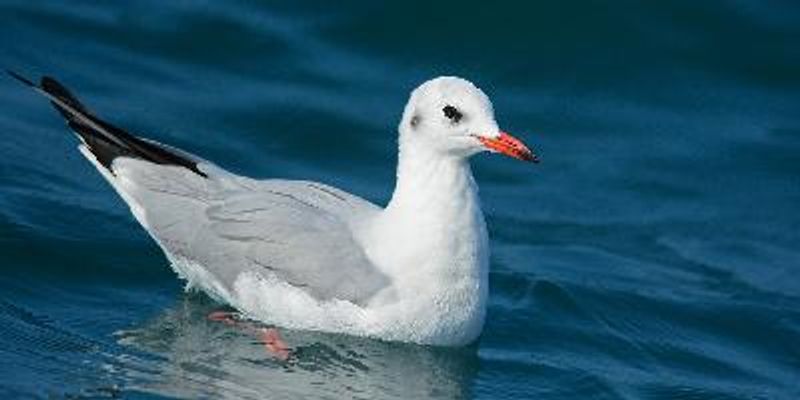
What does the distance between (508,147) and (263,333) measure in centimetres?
163

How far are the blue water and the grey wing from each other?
1.07 feet

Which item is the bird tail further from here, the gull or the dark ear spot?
the dark ear spot

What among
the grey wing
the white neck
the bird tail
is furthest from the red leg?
the bird tail

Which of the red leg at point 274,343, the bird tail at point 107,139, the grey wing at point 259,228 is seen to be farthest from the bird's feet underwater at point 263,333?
the bird tail at point 107,139

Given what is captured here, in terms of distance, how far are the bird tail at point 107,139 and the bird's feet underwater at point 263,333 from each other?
76cm

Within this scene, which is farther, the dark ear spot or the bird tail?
the bird tail

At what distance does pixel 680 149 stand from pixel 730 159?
0.37 m

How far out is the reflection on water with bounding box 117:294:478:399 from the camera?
9.55 meters

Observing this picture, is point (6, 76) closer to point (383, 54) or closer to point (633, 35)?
point (383, 54)

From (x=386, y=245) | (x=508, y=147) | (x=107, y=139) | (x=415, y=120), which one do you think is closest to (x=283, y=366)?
(x=386, y=245)

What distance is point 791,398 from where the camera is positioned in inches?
430

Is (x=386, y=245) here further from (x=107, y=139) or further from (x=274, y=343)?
(x=107, y=139)

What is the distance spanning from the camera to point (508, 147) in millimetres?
9812

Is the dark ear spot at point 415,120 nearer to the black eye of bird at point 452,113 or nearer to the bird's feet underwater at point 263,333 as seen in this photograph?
the black eye of bird at point 452,113
